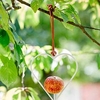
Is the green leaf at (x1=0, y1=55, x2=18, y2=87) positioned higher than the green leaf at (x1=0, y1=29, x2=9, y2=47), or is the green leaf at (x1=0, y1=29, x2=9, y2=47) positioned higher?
A: the green leaf at (x1=0, y1=29, x2=9, y2=47)

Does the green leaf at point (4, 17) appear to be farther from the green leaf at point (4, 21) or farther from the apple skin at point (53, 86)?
the apple skin at point (53, 86)

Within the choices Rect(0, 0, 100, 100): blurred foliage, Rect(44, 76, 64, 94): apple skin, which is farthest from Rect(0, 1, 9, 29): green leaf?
Rect(44, 76, 64, 94): apple skin

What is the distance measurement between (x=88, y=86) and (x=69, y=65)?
9.47 feet

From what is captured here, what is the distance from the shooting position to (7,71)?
625mm

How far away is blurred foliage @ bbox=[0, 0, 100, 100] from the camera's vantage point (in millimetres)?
623

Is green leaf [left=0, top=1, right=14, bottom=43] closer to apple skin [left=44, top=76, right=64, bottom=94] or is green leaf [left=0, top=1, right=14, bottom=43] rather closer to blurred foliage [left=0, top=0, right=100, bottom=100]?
blurred foliage [left=0, top=0, right=100, bottom=100]

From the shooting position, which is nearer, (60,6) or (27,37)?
(60,6)

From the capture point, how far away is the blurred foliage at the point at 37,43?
2.04ft

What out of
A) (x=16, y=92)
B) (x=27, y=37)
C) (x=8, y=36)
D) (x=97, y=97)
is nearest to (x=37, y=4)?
(x=8, y=36)

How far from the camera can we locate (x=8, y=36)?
61 cm

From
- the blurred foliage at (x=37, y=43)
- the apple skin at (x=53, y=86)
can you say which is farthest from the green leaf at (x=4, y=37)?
the apple skin at (x=53, y=86)

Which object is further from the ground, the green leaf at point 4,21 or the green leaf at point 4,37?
the green leaf at point 4,21

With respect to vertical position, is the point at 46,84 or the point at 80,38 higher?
the point at 46,84

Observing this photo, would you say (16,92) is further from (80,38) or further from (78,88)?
(78,88)
